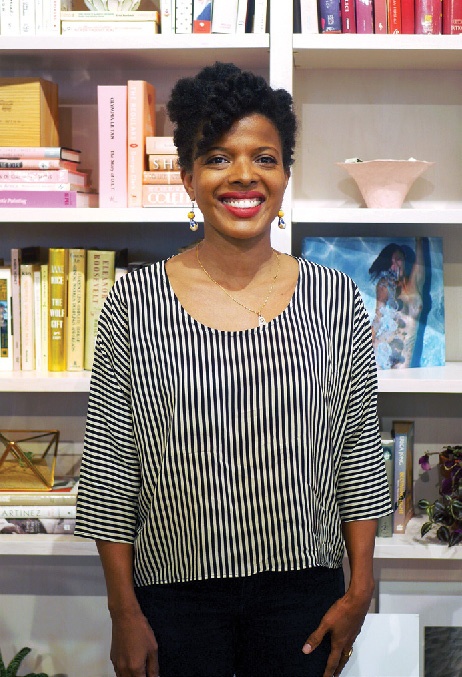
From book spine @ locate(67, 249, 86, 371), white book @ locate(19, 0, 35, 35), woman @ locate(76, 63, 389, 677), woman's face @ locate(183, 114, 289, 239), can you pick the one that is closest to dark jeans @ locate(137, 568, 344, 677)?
woman @ locate(76, 63, 389, 677)

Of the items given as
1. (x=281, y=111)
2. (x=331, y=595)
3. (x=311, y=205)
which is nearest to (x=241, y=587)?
(x=331, y=595)

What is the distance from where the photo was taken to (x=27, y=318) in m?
1.91

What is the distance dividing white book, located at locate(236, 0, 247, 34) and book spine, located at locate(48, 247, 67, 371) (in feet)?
2.00

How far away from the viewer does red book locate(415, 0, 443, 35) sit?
1797mm

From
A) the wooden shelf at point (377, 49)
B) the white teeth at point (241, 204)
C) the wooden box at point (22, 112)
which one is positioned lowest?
the white teeth at point (241, 204)

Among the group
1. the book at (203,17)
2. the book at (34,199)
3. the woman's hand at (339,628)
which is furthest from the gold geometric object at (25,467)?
the book at (203,17)

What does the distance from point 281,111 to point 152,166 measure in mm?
540

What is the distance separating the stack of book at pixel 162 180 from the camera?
181cm

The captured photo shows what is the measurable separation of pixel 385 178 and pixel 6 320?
0.90 meters

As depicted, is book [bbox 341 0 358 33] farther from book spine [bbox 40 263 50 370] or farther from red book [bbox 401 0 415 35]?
book spine [bbox 40 263 50 370]

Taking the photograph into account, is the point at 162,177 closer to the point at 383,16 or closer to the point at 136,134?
the point at 136,134

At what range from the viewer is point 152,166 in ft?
5.98

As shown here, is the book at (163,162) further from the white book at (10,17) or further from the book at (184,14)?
the white book at (10,17)

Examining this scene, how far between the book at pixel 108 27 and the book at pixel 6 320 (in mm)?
538
